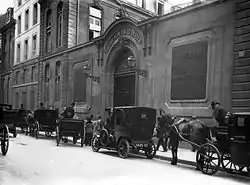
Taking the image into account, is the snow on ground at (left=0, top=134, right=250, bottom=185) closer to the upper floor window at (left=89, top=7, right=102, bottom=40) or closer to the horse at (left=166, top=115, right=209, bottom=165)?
the horse at (left=166, top=115, right=209, bottom=165)

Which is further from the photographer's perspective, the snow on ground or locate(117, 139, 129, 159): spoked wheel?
locate(117, 139, 129, 159): spoked wheel

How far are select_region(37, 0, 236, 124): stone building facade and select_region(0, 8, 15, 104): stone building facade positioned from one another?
8.39 meters

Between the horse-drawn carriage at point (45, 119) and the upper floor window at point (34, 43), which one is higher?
the upper floor window at point (34, 43)

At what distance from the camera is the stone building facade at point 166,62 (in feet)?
40.1

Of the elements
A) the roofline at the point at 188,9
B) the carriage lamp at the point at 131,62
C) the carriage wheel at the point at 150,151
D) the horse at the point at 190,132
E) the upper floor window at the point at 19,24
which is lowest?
the carriage wheel at the point at 150,151

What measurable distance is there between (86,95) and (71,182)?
49.9 ft

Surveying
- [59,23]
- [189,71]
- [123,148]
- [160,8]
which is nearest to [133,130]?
[123,148]

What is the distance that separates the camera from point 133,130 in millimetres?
10117

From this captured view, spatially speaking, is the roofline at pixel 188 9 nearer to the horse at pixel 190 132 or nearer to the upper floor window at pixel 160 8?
the horse at pixel 190 132

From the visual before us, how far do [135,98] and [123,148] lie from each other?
252 inches

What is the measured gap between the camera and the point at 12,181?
5.91 meters

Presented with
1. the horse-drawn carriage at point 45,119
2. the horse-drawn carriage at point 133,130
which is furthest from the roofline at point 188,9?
the horse-drawn carriage at point 45,119

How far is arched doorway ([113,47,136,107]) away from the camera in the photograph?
17641 millimetres

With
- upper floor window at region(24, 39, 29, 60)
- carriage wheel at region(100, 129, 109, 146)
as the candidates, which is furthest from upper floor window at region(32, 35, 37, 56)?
carriage wheel at region(100, 129, 109, 146)
